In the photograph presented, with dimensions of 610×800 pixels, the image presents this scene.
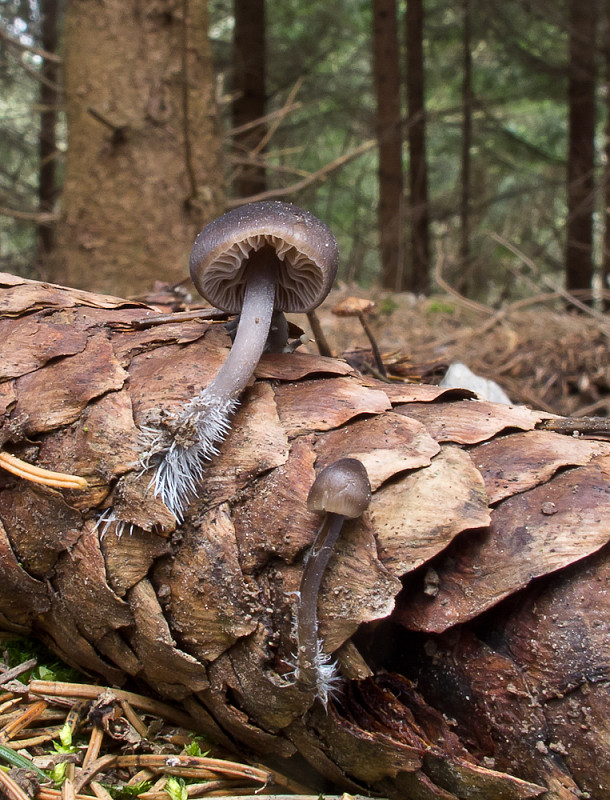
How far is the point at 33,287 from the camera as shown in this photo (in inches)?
63.6

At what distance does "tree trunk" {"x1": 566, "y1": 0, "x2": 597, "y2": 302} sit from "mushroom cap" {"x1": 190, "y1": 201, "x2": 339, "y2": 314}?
8005 mm

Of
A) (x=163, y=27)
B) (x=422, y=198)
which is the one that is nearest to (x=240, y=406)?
(x=163, y=27)

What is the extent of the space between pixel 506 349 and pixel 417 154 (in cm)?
695

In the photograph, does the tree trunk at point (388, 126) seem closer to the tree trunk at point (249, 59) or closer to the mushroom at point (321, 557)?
the tree trunk at point (249, 59)

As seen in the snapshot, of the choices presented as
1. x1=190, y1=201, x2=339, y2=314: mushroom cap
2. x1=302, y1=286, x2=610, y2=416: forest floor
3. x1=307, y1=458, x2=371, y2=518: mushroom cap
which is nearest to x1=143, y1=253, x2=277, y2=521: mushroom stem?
x1=190, y1=201, x2=339, y2=314: mushroom cap

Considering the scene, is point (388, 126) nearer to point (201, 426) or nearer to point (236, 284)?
point (236, 284)

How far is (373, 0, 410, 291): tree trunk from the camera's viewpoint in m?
7.62

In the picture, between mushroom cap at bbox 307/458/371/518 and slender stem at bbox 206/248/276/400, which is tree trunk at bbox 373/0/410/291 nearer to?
slender stem at bbox 206/248/276/400

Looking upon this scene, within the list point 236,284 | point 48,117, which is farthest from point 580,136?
point 236,284

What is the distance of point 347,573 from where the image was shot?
1156mm

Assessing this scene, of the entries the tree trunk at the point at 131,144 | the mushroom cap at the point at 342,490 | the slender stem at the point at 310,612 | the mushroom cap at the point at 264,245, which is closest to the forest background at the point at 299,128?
the tree trunk at the point at 131,144

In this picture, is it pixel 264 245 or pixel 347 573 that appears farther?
pixel 264 245

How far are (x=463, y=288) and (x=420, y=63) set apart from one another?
140 inches

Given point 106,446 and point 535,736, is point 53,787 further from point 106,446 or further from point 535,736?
point 535,736
